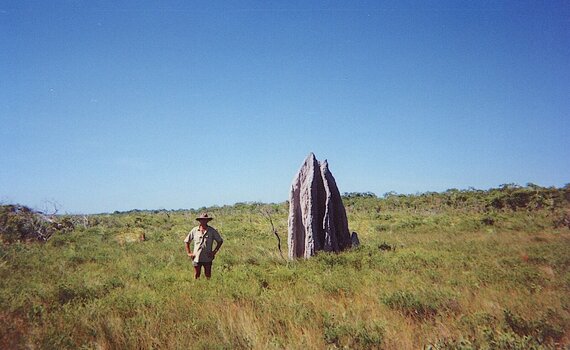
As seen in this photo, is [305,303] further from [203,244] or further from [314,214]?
[314,214]

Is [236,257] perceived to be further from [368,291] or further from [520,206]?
[520,206]

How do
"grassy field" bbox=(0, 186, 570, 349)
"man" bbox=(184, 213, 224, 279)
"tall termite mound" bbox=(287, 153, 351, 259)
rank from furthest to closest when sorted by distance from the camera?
"tall termite mound" bbox=(287, 153, 351, 259), "man" bbox=(184, 213, 224, 279), "grassy field" bbox=(0, 186, 570, 349)

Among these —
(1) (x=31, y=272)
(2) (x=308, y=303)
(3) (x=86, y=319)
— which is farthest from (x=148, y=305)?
(1) (x=31, y=272)

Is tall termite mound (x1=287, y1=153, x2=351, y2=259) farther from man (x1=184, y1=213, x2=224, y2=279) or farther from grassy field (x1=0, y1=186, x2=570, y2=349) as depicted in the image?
man (x1=184, y1=213, x2=224, y2=279)

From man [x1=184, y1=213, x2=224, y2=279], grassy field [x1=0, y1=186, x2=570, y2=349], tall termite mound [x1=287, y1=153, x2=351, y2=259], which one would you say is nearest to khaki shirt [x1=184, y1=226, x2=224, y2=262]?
man [x1=184, y1=213, x2=224, y2=279]

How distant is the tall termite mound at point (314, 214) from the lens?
12164 mm

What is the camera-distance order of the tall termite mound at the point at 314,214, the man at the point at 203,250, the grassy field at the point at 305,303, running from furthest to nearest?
the tall termite mound at the point at 314,214, the man at the point at 203,250, the grassy field at the point at 305,303

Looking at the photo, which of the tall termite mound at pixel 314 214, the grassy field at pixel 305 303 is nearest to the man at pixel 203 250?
the grassy field at pixel 305 303

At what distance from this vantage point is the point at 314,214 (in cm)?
1229

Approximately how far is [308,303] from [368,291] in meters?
1.48

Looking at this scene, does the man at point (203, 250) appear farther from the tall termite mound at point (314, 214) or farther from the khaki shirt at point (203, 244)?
the tall termite mound at point (314, 214)

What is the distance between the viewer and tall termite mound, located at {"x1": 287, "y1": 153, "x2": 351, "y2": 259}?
12.2 m

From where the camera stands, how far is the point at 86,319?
5.38 metres

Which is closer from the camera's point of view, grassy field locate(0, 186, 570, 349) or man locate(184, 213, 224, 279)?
grassy field locate(0, 186, 570, 349)
